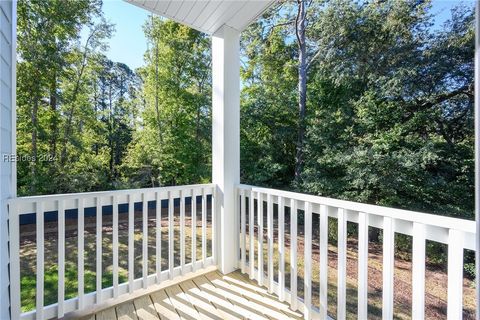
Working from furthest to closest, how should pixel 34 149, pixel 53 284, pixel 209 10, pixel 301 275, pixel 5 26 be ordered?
pixel 34 149 → pixel 301 275 → pixel 53 284 → pixel 209 10 → pixel 5 26

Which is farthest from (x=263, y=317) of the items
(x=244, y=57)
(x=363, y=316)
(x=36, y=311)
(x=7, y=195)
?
(x=244, y=57)

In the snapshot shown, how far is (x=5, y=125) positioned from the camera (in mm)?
1402

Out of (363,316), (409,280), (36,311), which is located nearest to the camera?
Answer: (363,316)

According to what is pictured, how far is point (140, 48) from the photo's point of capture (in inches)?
197

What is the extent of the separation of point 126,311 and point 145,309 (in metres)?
0.13

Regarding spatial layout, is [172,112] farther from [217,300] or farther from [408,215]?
[408,215]

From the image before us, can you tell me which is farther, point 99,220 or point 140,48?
point 140,48

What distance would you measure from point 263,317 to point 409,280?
2.57m

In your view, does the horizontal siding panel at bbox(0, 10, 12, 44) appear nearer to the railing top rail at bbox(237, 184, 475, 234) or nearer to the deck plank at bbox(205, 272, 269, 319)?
the railing top rail at bbox(237, 184, 475, 234)

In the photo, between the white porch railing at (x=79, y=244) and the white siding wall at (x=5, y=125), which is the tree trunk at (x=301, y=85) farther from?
the white siding wall at (x=5, y=125)

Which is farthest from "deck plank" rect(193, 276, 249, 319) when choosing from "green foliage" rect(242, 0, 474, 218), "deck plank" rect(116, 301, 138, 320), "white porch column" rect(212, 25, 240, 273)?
"green foliage" rect(242, 0, 474, 218)

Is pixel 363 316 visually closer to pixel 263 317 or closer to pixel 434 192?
pixel 263 317

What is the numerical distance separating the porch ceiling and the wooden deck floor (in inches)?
94.5

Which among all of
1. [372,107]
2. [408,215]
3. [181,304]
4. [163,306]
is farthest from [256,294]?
[372,107]
